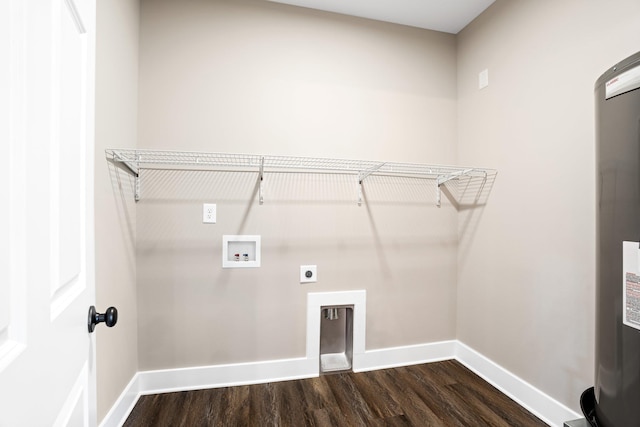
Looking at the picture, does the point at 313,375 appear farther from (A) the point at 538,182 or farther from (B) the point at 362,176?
(A) the point at 538,182

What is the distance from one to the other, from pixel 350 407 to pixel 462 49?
2705 millimetres

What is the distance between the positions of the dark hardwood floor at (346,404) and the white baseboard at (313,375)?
0.05 meters

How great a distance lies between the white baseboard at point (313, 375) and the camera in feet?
5.31

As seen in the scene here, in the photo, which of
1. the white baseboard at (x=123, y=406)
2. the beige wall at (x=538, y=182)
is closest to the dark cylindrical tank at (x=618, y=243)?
the beige wall at (x=538, y=182)

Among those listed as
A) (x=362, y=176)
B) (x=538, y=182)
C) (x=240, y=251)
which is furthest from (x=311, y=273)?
(x=538, y=182)

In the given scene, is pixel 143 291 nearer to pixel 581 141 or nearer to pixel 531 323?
pixel 531 323

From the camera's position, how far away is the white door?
39 cm

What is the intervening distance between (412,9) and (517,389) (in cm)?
262

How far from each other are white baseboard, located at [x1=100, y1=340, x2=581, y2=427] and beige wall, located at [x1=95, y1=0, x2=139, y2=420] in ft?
0.47

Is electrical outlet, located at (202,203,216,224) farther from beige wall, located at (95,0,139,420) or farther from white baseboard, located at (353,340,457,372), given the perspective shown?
white baseboard, located at (353,340,457,372)

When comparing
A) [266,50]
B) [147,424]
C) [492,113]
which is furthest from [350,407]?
[266,50]

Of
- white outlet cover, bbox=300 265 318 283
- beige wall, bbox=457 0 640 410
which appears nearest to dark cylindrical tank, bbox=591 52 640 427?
beige wall, bbox=457 0 640 410

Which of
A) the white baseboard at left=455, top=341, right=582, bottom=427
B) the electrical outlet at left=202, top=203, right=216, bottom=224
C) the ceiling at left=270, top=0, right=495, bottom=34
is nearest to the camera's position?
the white baseboard at left=455, top=341, right=582, bottom=427

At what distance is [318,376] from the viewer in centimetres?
204
